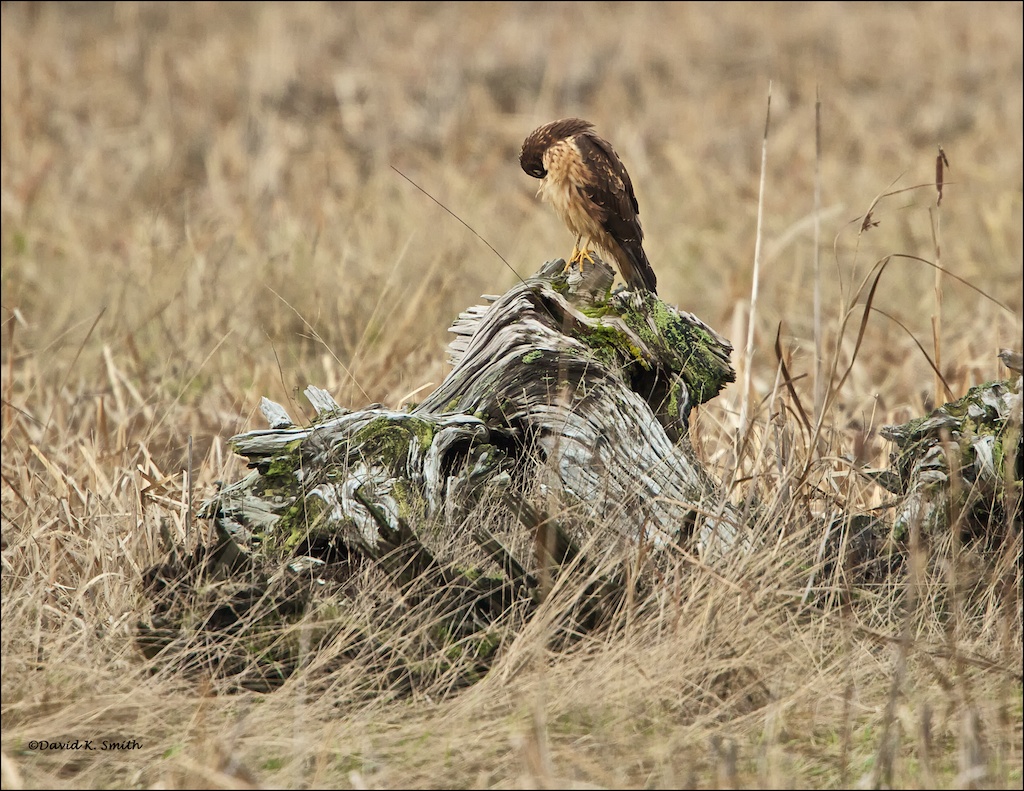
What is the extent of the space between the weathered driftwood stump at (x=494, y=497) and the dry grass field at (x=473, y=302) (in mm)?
113

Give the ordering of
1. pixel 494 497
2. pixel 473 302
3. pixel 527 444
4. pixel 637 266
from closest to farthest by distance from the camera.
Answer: pixel 494 497 < pixel 527 444 < pixel 637 266 < pixel 473 302

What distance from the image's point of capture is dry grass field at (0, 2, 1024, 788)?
227cm

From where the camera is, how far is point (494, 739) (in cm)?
225

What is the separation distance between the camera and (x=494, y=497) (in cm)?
286

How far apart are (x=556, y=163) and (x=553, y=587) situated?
1.80 metres

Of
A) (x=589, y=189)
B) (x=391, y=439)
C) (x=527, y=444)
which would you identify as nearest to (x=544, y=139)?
(x=589, y=189)

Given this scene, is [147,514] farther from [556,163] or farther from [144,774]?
[556,163]

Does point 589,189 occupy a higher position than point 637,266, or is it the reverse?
point 589,189

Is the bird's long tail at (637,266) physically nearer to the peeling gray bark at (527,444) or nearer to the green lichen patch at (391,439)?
the peeling gray bark at (527,444)

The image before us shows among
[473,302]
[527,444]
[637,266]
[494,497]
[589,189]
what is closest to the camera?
[494,497]

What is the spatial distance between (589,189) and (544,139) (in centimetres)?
24

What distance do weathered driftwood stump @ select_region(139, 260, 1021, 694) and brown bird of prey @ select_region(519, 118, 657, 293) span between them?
2.22ft

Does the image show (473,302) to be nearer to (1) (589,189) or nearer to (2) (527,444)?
Result: (1) (589,189)

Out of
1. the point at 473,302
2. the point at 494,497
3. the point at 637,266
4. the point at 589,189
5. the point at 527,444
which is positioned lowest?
the point at 494,497
